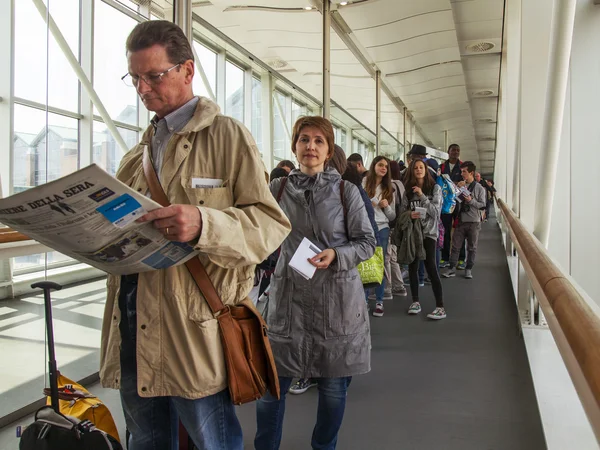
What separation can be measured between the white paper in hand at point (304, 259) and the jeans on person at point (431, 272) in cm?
332

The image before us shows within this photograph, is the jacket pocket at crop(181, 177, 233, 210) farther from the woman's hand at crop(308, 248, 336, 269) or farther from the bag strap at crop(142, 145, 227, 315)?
the woman's hand at crop(308, 248, 336, 269)

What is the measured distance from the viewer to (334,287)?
7.79 ft

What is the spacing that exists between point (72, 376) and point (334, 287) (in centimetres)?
232

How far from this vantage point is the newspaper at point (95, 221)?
3.49 ft

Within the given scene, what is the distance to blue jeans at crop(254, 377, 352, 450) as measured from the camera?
7.46ft

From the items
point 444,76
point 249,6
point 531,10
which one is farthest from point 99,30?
point 444,76

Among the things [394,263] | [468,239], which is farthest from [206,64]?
[468,239]

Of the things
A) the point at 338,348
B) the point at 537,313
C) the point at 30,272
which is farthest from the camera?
the point at 537,313

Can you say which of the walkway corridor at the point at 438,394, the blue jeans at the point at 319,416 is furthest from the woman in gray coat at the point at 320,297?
the walkway corridor at the point at 438,394

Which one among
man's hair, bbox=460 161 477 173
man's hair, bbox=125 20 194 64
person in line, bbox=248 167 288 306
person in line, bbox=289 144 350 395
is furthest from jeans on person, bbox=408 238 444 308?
man's hair, bbox=125 20 194 64

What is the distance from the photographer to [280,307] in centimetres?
237

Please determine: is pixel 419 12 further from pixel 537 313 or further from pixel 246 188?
pixel 246 188

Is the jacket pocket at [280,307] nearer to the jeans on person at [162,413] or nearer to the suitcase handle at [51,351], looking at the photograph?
the jeans on person at [162,413]

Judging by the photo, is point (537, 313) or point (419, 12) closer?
point (537, 313)
